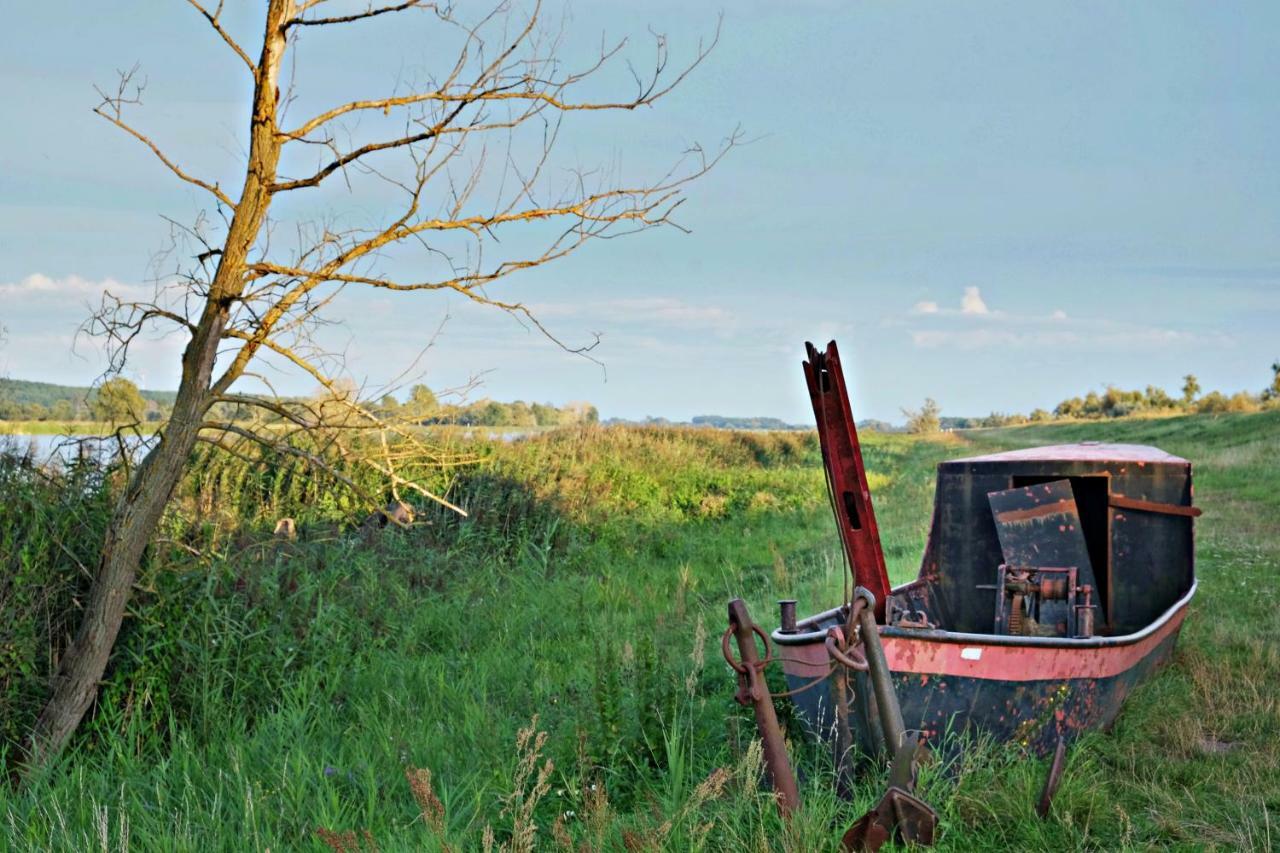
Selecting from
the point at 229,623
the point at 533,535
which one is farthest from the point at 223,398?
the point at 533,535

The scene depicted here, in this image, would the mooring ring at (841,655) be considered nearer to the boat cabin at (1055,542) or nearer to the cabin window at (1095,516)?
the boat cabin at (1055,542)

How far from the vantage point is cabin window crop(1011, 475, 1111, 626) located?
8273mm

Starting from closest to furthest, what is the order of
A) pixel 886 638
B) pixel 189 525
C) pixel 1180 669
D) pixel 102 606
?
1. pixel 886 638
2. pixel 102 606
3. pixel 189 525
4. pixel 1180 669

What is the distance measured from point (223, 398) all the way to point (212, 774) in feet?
7.03

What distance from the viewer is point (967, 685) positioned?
5543 mm

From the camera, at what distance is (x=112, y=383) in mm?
6816

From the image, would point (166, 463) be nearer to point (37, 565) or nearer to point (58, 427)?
point (37, 565)

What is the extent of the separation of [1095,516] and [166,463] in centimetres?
675

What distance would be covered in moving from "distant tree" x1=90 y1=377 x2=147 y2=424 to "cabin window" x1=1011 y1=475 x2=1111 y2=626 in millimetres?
6317

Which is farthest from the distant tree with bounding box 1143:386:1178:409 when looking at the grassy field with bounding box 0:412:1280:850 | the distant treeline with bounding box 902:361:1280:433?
the grassy field with bounding box 0:412:1280:850

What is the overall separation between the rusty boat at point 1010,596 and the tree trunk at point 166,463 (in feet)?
11.4

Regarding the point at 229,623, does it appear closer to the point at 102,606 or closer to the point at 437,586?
the point at 102,606

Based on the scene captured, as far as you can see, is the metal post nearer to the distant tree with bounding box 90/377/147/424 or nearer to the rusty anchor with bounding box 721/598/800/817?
the rusty anchor with bounding box 721/598/800/817

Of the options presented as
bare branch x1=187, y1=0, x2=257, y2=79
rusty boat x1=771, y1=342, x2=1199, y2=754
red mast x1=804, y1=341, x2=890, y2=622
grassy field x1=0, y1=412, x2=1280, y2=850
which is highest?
bare branch x1=187, y1=0, x2=257, y2=79
